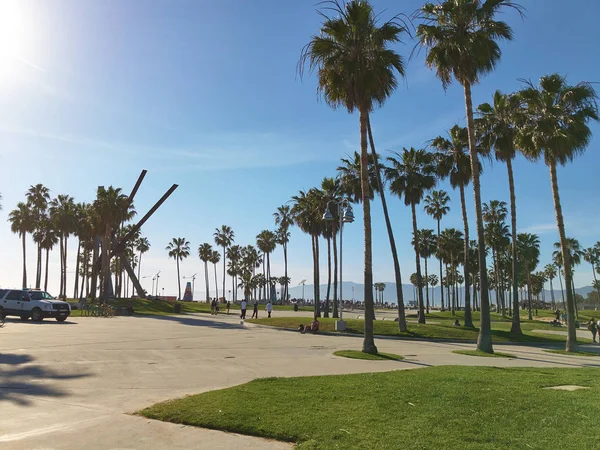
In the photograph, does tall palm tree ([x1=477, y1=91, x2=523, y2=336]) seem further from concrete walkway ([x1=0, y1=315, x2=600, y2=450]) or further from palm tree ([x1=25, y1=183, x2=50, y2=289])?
palm tree ([x1=25, y1=183, x2=50, y2=289])

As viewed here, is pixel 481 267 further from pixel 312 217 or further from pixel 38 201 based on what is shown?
pixel 38 201

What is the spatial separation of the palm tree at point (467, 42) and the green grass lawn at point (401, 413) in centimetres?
986

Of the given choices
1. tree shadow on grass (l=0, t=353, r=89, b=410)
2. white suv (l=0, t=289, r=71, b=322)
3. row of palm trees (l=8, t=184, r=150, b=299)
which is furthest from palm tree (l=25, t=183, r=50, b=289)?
tree shadow on grass (l=0, t=353, r=89, b=410)

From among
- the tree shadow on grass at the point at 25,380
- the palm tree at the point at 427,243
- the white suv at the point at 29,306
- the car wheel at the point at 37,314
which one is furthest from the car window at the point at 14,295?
the palm tree at the point at 427,243

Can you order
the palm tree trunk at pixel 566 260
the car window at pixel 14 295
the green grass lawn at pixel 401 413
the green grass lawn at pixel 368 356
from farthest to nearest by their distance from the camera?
the car window at pixel 14 295, the palm tree trunk at pixel 566 260, the green grass lawn at pixel 368 356, the green grass lawn at pixel 401 413

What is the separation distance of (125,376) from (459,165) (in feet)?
86.0

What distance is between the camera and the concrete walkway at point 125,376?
593 cm

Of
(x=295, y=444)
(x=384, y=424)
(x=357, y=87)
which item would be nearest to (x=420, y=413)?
(x=384, y=424)

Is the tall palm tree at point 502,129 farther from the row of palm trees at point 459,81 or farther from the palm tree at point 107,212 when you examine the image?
the palm tree at point 107,212

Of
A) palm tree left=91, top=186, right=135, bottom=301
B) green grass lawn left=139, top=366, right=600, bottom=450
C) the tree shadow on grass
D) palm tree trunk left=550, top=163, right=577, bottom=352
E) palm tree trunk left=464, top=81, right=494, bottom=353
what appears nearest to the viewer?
green grass lawn left=139, top=366, right=600, bottom=450

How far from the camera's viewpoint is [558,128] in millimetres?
22047

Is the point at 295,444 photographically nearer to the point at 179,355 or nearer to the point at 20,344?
the point at 179,355

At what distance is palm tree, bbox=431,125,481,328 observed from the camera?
3112 centimetres

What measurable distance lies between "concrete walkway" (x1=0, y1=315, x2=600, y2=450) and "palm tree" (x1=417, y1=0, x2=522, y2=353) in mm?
4118
